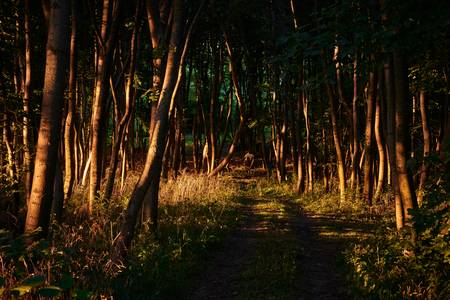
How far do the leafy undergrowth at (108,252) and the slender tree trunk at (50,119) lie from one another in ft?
1.61

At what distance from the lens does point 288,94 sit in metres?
22.8

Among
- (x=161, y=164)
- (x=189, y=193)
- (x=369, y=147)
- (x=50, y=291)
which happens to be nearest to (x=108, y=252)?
(x=161, y=164)

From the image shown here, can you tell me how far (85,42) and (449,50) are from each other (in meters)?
12.4

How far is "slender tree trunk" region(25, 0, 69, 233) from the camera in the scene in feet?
18.1

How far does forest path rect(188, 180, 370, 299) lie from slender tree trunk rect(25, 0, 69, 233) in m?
2.60

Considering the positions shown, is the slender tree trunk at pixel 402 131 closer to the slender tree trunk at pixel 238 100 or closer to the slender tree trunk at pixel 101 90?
the slender tree trunk at pixel 101 90

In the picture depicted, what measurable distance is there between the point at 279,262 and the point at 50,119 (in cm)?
464

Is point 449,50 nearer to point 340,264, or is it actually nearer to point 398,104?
point 398,104

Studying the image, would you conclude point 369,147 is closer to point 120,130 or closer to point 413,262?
point 120,130

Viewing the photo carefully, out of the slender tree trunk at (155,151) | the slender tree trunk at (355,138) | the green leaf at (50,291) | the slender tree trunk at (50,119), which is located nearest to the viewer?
the green leaf at (50,291)

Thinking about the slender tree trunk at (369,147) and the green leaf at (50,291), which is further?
the slender tree trunk at (369,147)

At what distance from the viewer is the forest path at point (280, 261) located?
687 cm

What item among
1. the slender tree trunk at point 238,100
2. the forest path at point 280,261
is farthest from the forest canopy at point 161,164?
A: the slender tree trunk at point 238,100

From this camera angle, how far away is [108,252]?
7.56 meters
